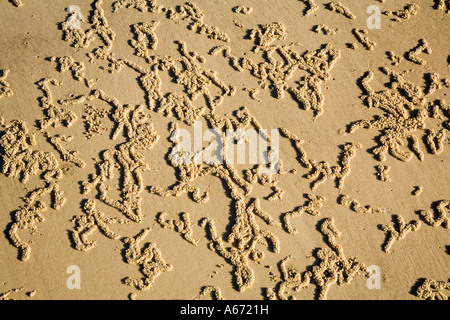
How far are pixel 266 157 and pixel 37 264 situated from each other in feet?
8.30

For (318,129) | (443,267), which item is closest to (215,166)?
(318,129)

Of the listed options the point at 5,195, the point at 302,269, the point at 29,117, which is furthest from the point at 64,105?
the point at 302,269

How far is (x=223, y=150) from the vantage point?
156 inches

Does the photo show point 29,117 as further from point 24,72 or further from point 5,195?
point 5,195

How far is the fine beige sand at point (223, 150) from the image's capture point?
3570mm

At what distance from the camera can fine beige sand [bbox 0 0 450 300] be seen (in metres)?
3.57

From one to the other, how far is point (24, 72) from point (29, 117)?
0.59 metres

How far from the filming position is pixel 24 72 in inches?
167

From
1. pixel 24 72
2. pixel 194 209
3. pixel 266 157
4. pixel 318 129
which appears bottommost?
pixel 194 209

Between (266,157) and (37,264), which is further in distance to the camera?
(266,157)
